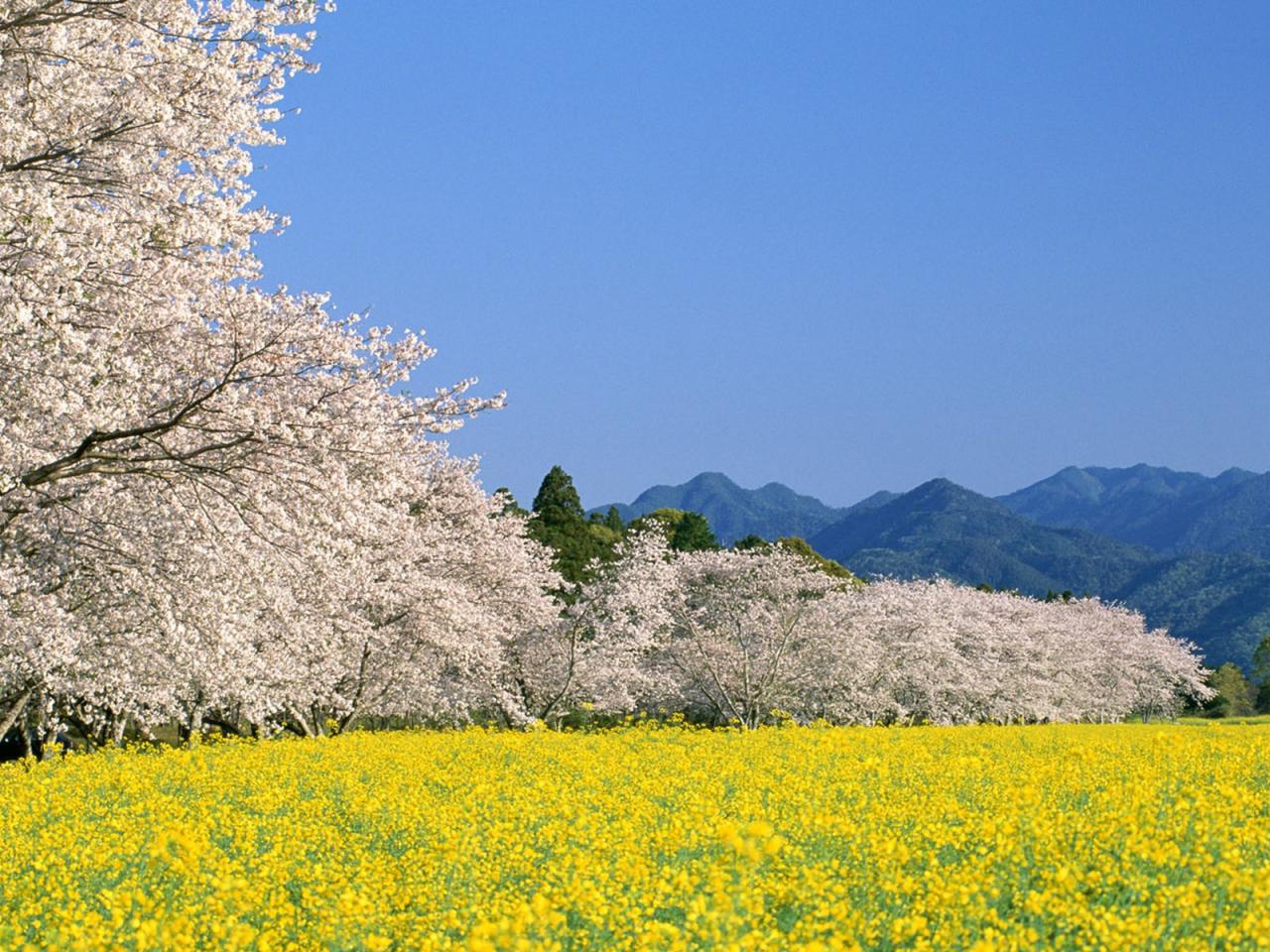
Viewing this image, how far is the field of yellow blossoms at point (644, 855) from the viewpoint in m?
6.55

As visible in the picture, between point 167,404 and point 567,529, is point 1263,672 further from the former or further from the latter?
point 167,404

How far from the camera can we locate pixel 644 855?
8.88m

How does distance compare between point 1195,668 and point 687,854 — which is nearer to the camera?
point 687,854

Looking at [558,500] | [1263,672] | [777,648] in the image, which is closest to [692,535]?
[558,500]

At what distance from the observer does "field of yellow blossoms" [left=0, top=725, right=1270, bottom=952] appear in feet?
21.5

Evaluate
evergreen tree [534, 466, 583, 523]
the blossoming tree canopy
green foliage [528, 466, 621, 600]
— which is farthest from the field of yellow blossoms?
evergreen tree [534, 466, 583, 523]

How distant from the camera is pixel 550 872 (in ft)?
26.5

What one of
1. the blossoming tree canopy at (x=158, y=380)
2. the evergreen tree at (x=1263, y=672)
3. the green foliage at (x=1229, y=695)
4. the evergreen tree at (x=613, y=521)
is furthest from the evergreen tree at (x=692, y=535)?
the blossoming tree canopy at (x=158, y=380)

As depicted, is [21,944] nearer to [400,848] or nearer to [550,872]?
[550,872]

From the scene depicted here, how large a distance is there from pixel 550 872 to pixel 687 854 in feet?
5.08

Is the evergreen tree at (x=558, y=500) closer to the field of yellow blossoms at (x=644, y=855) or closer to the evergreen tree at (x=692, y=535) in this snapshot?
the evergreen tree at (x=692, y=535)

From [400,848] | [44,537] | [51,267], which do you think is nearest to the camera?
[400,848]

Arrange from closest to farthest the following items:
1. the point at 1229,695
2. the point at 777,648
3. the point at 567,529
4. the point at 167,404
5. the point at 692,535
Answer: the point at 167,404 < the point at 777,648 < the point at 567,529 < the point at 692,535 < the point at 1229,695

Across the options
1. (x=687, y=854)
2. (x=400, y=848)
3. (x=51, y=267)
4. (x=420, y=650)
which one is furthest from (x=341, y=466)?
(x=420, y=650)
